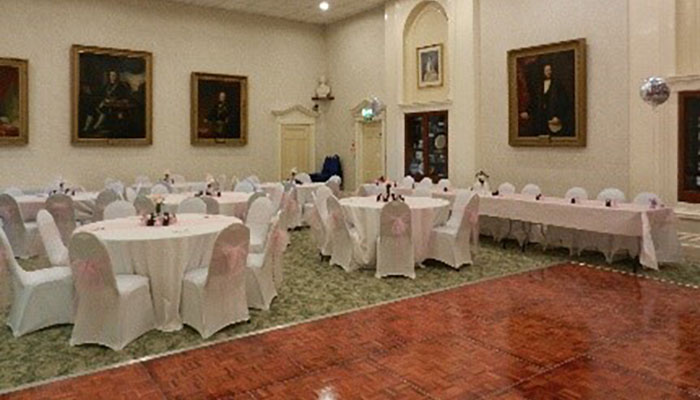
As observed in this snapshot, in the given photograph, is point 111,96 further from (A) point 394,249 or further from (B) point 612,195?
(B) point 612,195

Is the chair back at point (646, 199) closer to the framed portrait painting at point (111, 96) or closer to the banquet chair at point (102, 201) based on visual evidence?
the banquet chair at point (102, 201)

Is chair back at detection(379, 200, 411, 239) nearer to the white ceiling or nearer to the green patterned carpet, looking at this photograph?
the green patterned carpet

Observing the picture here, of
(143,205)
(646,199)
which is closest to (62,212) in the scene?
(143,205)

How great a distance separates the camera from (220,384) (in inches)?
142

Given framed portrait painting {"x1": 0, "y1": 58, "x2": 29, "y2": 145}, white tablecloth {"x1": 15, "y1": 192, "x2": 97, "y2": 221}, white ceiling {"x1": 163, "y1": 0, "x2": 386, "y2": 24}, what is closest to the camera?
white tablecloth {"x1": 15, "y1": 192, "x2": 97, "y2": 221}

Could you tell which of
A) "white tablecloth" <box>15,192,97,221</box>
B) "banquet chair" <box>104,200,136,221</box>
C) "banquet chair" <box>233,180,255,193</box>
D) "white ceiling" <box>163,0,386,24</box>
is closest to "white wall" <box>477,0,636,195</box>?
"white ceiling" <box>163,0,386,24</box>

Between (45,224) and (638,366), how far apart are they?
5.15 m

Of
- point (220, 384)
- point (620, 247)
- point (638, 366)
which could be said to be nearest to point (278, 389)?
point (220, 384)

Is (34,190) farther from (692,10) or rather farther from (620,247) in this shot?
(692,10)

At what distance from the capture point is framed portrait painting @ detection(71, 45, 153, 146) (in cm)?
1100

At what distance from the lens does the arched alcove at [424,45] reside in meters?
11.3

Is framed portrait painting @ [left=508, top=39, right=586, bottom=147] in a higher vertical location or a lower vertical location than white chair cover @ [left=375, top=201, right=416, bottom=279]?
higher

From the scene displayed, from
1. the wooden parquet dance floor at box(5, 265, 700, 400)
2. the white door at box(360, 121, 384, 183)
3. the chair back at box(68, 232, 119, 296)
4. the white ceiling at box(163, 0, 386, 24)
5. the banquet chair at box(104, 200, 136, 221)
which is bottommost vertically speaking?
the wooden parquet dance floor at box(5, 265, 700, 400)

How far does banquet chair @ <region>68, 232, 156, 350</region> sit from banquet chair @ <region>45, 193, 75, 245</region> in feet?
12.0
